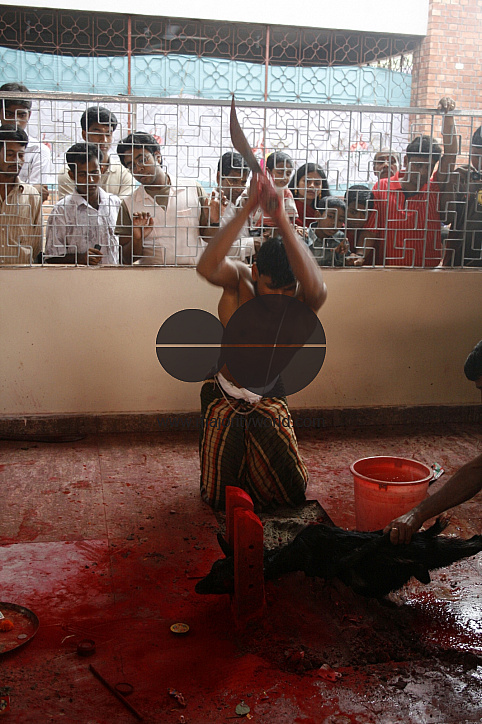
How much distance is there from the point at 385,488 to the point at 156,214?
3.04 metres

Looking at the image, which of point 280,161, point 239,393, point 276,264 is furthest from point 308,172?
Result: point 239,393

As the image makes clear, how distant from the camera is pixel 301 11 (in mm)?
8688

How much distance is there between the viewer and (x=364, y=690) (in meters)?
2.39

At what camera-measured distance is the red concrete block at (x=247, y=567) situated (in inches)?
105

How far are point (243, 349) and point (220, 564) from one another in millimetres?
1538

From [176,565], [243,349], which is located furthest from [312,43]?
[176,565]

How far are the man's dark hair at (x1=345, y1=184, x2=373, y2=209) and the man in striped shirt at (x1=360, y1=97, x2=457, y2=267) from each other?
10cm

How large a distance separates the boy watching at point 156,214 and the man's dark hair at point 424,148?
1.78 meters

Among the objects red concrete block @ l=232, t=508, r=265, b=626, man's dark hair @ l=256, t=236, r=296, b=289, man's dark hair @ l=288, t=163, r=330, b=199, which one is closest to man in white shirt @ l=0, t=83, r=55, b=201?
man's dark hair @ l=288, t=163, r=330, b=199

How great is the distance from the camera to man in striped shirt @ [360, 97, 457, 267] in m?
5.63

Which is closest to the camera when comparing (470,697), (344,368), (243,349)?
(470,697)

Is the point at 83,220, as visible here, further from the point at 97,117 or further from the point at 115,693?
the point at 115,693

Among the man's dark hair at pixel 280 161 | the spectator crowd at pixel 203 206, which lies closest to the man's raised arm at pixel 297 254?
the spectator crowd at pixel 203 206

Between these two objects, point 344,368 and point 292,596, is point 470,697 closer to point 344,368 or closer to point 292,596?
point 292,596
